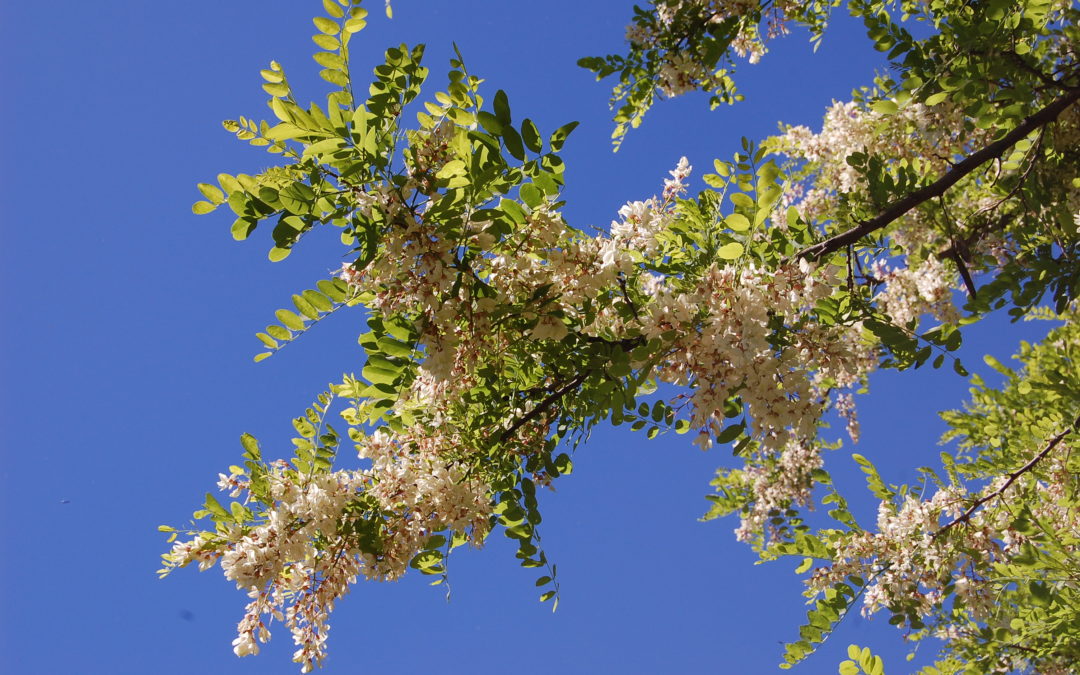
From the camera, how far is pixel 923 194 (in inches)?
94.9

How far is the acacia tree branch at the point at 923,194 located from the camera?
2.31 m

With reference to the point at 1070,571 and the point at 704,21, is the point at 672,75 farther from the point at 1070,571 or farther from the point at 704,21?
the point at 1070,571

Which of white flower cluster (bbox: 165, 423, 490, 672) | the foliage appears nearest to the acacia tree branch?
the foliage

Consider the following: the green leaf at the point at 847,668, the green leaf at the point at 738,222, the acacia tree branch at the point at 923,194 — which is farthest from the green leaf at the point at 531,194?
the green leaf at the point at 847,668

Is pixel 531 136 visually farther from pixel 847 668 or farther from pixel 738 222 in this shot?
pixel 847 668

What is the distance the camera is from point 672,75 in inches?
169

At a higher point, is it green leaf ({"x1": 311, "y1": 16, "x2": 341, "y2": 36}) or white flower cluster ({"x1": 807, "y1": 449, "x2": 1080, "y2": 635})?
green leaf ({"x1": 311, "y1": 16, "x2": 341, "y2": 36})

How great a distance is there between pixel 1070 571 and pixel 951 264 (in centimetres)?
252

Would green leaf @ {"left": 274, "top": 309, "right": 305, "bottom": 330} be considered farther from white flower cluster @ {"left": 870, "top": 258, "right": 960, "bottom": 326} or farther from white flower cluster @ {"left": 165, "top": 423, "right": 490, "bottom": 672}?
white flower cluster @ {"left": 870, "top": 258, "right": 960, "bottom": 326}

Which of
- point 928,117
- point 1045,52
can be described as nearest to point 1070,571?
point 928,117

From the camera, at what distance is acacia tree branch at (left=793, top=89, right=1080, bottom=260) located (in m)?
2.31

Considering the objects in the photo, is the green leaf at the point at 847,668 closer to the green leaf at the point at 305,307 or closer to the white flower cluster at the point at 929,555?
the white flower cluster at the point at 929,555

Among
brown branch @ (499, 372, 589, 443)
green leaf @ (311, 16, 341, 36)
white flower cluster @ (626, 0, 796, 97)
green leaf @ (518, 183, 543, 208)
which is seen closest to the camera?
green leaf @ (311, 16, 341, 36)

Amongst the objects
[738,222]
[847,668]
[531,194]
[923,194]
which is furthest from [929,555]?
[531,194]
